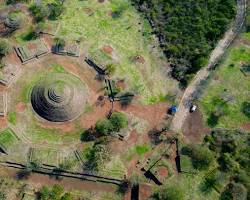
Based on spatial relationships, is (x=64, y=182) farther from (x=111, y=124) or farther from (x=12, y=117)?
(x=12, y=117)

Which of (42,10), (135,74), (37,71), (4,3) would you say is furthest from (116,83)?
(4,3)

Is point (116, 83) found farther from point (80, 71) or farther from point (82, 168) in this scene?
point (82, 168)

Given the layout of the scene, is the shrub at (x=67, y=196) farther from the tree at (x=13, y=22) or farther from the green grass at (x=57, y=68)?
the tree at (x=13, y=22)

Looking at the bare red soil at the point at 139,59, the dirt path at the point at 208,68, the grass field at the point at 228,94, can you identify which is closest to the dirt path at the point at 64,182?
the dirt path at the point at 208,68

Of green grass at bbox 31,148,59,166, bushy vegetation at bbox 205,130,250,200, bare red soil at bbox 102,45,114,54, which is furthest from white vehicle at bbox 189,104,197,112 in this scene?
green grass at bbox 31,148,59,166

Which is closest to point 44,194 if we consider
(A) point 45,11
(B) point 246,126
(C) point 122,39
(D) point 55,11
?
(C) point 122,39
